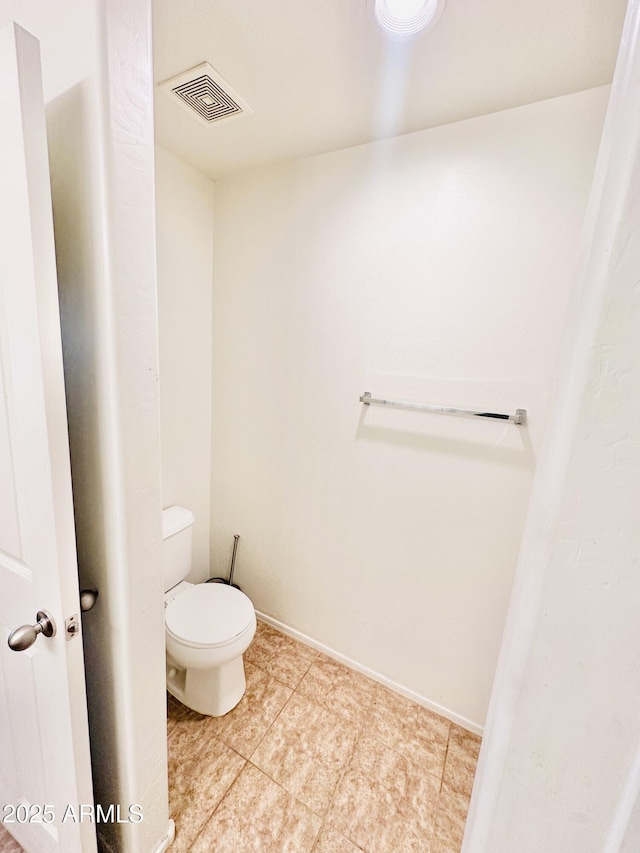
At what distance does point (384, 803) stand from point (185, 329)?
2.06 m

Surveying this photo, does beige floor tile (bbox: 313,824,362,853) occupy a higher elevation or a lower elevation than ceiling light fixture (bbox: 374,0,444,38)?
lower

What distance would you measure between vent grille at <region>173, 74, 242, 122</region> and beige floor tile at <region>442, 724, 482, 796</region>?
8.32ft

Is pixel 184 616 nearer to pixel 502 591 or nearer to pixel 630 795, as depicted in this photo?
pixel 502 591

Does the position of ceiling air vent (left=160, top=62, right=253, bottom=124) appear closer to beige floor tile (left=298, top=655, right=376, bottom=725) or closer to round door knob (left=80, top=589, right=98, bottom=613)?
round door knob (left=80, top=589, right=98, bottom=613)

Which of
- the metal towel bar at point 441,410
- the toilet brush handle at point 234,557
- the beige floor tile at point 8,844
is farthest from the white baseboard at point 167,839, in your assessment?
the metal towel bar at point 441,410

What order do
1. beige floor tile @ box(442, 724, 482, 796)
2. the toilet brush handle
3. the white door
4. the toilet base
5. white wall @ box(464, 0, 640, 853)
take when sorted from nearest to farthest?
white wall @ box(464, 0, 640, 853) → the white door → beige floor tile @ box(442, 724, 482, 796) → the toilet base → the toilet brush handle

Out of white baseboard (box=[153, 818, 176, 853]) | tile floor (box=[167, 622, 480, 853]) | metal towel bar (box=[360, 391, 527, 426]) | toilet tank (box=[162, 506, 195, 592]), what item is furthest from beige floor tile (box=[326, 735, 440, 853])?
metal towel bar (box=[360, 391, 527, 426])

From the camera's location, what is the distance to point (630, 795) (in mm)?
338

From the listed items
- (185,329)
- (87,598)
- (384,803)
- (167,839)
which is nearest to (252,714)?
(167,839)

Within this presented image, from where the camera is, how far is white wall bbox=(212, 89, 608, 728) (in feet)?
3.86

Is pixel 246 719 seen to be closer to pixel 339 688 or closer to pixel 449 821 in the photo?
pixel 339 688

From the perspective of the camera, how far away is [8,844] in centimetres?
100

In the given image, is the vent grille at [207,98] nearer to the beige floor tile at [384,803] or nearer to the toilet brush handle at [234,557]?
the toilet brush handle at [234,557]

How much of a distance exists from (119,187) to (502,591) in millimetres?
1678
